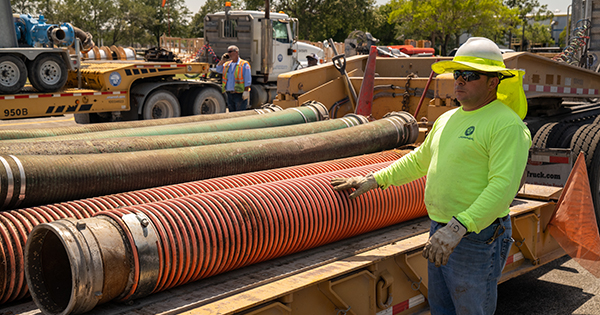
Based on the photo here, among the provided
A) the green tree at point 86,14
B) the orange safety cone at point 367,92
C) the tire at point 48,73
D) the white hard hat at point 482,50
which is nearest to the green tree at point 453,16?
the green tree at point 86,14

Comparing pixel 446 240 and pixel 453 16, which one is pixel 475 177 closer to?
pixel 446 240

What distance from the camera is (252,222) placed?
11.4 ft

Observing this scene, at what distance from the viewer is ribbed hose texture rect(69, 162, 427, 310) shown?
317 centimetres

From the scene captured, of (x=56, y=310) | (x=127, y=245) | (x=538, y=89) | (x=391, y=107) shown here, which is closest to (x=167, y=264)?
(x=127, y=245)

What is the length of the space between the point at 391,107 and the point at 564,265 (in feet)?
8.68

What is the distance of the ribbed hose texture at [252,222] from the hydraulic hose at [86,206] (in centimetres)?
35

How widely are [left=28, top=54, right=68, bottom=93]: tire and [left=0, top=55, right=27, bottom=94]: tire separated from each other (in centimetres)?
26

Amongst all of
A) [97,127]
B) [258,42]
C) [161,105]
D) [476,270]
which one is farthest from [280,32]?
[476,270]

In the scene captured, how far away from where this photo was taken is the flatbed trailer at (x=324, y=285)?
9.77ft

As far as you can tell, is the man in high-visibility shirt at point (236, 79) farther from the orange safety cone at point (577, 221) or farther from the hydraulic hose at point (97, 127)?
the orange safety cone at point (577, 221)

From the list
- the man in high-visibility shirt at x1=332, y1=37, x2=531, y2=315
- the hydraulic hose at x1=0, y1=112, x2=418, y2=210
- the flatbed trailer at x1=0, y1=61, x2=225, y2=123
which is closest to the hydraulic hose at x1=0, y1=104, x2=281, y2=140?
the hydraulic hose at x1=0, y1=112, x2=418, y2=210

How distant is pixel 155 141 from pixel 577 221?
140 inches

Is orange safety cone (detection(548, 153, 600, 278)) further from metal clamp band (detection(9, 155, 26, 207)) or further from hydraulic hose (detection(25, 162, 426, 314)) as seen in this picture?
metal clamp band (detection(9, 155, 26, 207))

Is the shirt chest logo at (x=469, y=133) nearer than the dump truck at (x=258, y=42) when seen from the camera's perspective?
Yes
